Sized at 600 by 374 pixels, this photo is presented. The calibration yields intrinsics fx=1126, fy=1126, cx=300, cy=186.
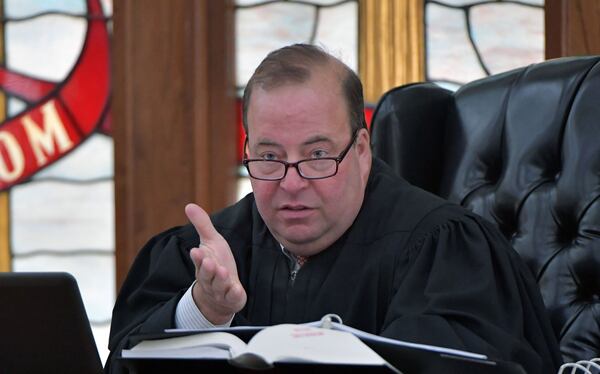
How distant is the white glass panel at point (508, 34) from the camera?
3273 millimetres

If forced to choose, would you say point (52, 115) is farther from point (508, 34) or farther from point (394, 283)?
point (394, 283)

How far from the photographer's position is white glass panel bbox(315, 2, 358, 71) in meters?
3.34

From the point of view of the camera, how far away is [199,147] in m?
3.35

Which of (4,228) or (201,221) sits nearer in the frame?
(201,221)

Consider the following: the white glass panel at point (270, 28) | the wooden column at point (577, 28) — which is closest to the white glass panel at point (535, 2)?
the wooden column at point (577, 28)

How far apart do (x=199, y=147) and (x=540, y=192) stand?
53.7 inches

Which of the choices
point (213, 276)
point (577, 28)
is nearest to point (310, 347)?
point (213, 276)

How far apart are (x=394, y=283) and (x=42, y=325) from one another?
2.05 feet

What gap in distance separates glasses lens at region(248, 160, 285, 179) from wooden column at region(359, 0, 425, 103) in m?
1.41

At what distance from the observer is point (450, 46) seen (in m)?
3.32

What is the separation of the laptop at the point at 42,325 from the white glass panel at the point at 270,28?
184 cm

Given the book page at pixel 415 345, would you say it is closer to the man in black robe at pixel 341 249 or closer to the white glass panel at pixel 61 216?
the man in black robe at pixel 341 249

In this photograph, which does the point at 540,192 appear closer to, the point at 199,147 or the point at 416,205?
the point at 416,205

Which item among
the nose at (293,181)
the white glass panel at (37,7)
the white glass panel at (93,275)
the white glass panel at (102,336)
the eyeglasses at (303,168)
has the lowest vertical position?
the white glass panel at (102,336)
